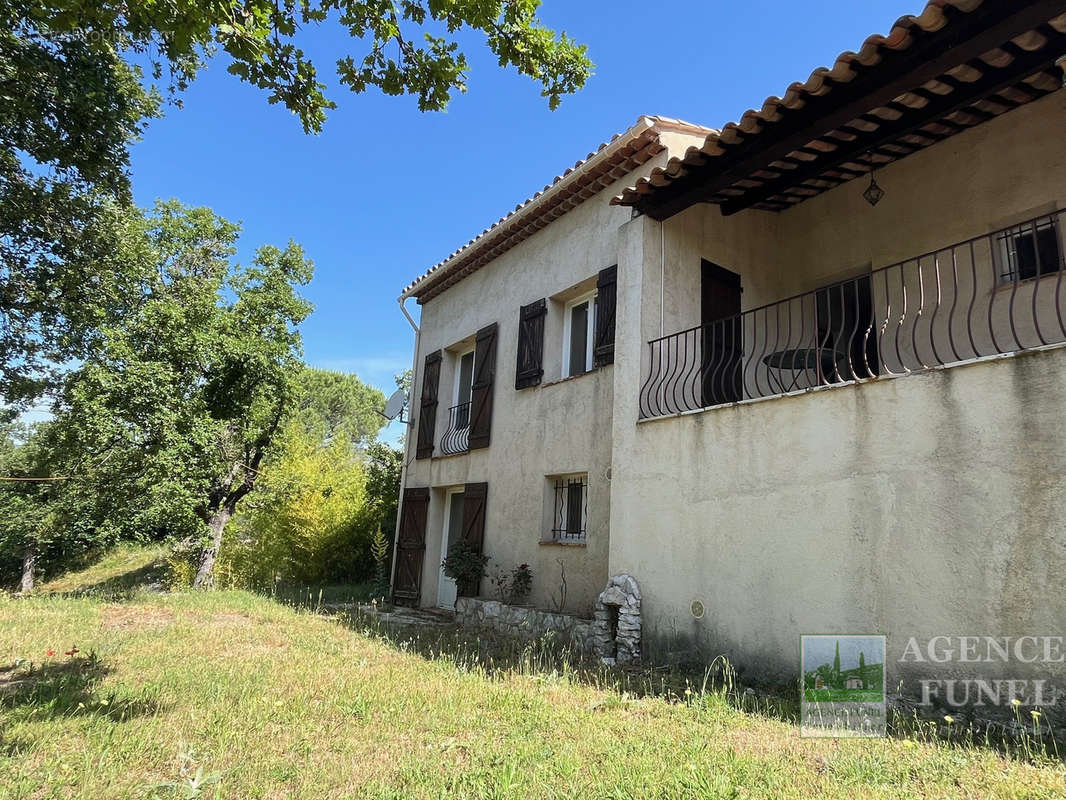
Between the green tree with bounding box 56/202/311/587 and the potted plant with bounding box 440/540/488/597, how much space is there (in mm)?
5433

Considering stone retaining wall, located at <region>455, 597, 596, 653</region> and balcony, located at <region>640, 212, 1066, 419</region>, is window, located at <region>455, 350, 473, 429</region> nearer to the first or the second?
stone retaining wall, located at <region>455, 597, 596, 653</region>

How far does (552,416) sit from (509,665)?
325cm

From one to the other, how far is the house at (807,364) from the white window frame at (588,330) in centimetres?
4

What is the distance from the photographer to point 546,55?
3717 mm

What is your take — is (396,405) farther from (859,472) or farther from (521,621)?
(859,472)

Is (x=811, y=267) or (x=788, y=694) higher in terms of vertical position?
(x=811, y=267)

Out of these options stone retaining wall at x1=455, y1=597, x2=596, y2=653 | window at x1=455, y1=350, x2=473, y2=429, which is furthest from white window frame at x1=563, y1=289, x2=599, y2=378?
stone retaining wall at x1=455, y1=597, x2=596, y2=653

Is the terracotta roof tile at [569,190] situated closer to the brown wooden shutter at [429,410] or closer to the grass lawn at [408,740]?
the brown wooden shutter at [429,410]

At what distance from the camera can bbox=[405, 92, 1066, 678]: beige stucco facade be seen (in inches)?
137

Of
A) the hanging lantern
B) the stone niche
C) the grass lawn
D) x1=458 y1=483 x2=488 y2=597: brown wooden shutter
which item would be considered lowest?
the grass lawn

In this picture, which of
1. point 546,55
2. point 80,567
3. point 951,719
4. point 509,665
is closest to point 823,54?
point 546,55

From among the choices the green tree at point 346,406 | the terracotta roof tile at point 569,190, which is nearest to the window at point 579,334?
the terracotta roof tile at point 569,190

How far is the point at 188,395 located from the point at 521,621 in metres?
8.25

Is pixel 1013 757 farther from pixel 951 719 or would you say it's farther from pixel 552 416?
pixel 552 416
